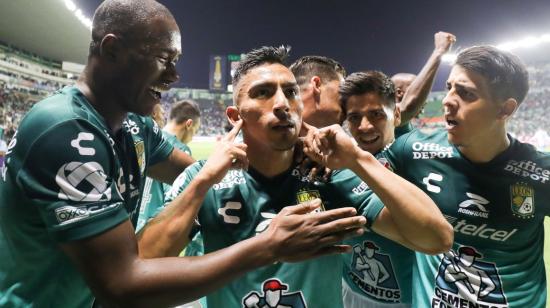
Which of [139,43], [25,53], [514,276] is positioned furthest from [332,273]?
[25,53]

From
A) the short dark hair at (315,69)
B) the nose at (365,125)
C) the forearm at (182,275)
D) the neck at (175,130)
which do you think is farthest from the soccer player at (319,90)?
the neck at (175,130)

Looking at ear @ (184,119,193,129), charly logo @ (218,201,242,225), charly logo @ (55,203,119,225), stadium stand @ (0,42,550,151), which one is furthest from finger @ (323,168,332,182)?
stadium stand @ (0,42,550,151)

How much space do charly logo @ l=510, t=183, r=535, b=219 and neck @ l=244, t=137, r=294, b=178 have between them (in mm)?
1375

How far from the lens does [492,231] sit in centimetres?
233

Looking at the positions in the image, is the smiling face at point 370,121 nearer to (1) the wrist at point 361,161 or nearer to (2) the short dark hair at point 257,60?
(2) the short dark hair at point 257,60

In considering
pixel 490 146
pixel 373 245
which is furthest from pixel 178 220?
pixel 490 146

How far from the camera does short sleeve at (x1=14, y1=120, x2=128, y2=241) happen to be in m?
1.33

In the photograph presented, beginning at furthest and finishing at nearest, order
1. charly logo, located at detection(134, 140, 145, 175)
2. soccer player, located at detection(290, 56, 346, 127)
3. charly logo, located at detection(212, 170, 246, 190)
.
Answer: soccer player, located at detection(290, 56, 346, 127) → charly logo, located at detection(134, 140, 145, 175) → charly logo, located at detection(212, 170, 246, 190)

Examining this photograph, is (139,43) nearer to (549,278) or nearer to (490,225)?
(490,225)

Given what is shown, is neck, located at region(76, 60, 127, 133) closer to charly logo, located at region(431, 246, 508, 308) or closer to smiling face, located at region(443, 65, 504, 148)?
smiling face, located at region(443, 65, 504, 148)

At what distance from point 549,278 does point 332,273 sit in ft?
15.3

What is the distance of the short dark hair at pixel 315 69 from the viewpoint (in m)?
3.17

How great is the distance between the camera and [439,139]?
8.70 feet

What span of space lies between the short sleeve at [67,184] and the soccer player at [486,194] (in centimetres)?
193
